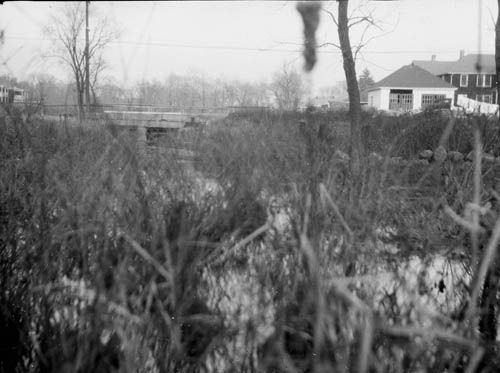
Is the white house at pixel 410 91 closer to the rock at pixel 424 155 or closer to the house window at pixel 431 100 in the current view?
the house window at pixel 431 100

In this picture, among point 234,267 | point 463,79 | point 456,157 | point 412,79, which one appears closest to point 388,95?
point 412,79

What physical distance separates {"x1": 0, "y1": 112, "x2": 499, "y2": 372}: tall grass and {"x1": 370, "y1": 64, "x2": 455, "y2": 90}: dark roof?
71 cm

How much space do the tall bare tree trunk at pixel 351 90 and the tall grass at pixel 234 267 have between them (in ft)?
0.12

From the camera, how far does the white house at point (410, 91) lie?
187cm

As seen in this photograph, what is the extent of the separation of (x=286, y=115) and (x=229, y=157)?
310 mm

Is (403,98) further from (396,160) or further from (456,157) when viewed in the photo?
(396,160)

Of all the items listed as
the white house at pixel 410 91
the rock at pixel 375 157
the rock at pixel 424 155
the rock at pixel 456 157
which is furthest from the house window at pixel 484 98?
the rock at pixel 375 157

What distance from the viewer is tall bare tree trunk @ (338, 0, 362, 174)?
1.12m

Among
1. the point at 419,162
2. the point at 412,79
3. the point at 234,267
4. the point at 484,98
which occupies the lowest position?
the point at 234,267

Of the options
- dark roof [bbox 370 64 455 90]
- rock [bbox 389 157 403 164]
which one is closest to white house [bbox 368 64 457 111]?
dark roof [bbox 370 64 455 90]

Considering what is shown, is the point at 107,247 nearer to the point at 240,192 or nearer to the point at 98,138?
the point at 240,192

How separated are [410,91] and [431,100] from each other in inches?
4.3

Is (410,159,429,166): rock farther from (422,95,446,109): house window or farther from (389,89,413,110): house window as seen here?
(422,95,446,109): house window

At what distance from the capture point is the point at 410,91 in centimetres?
208
